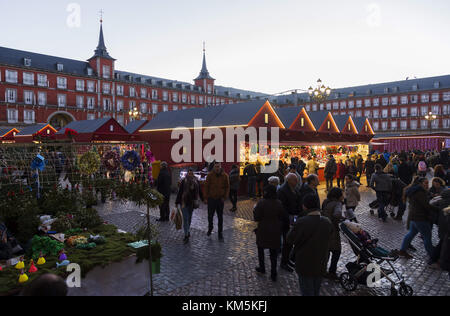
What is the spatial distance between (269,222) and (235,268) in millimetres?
1284

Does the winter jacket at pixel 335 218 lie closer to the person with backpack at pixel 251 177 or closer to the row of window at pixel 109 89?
the person with backpack at pixel 251 177

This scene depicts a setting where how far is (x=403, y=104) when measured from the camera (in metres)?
67.2

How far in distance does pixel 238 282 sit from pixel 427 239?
13.1ft

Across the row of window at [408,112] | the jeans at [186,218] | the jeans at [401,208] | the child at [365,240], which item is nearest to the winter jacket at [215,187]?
the jeans at [186,218]

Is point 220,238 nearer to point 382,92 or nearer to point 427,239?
point 427,239

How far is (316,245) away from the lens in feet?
12.9

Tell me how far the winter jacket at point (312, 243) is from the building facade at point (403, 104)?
203 ft

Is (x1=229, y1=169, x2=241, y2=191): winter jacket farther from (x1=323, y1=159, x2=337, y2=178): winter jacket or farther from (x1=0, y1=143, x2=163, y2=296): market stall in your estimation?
(x1=0, y1=143, x2=163, y2=296): market stall

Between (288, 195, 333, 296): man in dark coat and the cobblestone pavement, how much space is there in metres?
1.14

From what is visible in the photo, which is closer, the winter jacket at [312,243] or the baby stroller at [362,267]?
the winter jacket at [312,243]

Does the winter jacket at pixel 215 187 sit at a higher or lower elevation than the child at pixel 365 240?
higher

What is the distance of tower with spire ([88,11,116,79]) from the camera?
53281 mm

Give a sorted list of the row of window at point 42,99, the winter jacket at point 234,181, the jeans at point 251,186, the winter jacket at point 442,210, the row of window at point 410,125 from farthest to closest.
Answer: the row of window at point 410,125
the row of window at point 42,99
the jeans at point 251,186
the winter jacket at point 234,181
the winter jacket at point 442,210

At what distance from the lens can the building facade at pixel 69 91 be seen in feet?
143
